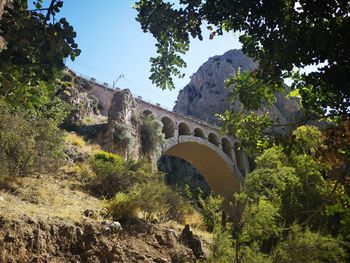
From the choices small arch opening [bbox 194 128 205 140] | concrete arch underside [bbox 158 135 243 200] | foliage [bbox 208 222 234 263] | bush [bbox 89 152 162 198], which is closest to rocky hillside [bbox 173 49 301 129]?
small arch opening [bbox 194 128 205 140]

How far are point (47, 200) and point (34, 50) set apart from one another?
21.0ft

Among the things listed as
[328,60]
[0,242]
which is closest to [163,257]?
[0,242]

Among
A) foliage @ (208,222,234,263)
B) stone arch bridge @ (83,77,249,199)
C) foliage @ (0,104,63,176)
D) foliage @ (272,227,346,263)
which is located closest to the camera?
foliage @ (272,227,346,263)

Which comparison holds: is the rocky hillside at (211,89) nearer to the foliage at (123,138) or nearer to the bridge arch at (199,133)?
the bridge arch at (199,133)

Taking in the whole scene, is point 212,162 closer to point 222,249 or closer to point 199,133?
point 199,133

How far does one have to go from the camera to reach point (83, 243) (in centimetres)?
748

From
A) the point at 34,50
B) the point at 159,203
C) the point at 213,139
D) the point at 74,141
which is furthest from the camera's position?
the point at 213,139

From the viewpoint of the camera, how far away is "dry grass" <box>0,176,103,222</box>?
801 centimetres

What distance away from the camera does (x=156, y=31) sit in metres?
5.62

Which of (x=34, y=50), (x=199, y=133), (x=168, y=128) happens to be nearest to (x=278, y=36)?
(x=34, y=50)

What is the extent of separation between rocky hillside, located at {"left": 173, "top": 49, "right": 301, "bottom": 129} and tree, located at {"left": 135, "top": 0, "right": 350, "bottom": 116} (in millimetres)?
48285

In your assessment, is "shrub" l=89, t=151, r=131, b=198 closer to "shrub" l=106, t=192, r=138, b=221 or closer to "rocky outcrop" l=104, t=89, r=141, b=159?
"shrub" l=106, t=192, r=138, b=221

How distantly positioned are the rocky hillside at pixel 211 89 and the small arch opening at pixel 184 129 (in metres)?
20.6

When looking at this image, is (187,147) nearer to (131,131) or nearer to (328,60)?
(131,131)
